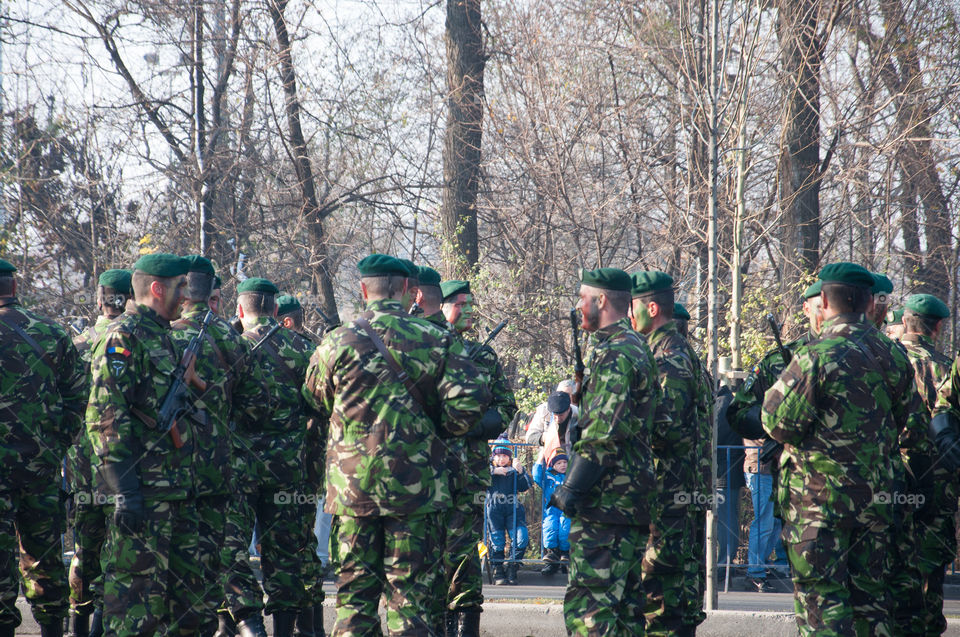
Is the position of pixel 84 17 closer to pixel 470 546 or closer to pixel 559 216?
pixel 559 216

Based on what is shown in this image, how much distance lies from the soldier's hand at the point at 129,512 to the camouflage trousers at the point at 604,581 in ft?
7.54

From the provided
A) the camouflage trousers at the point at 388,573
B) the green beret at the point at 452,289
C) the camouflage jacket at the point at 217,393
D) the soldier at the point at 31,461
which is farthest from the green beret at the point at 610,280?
the soldier at the point at 31,461

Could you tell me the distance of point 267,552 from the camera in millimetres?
6477

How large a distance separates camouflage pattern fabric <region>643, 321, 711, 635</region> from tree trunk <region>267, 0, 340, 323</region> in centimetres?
974

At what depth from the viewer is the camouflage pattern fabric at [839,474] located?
199 inches

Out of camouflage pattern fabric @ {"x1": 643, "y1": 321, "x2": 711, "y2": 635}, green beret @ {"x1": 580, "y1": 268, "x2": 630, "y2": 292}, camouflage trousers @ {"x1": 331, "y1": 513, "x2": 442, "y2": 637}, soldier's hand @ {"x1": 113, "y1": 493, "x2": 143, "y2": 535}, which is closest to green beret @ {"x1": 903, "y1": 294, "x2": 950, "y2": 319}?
camouflage pattern fabric @ {"x1": 643, "y1": 321, "x2": 711, "y2": 635}

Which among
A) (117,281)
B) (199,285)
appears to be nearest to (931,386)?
(199,285)

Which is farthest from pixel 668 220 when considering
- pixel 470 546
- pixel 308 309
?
pixel 470 546

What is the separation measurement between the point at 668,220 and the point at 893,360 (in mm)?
8931

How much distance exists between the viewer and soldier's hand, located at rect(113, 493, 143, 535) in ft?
16.3

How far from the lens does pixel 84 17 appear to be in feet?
47.4

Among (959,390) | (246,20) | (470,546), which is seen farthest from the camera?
(246,20)

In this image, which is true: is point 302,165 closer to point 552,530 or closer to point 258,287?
point 552,530

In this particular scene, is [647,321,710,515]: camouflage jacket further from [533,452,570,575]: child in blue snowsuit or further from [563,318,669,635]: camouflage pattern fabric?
[533,452,570,575]: child in blue snowsuit
